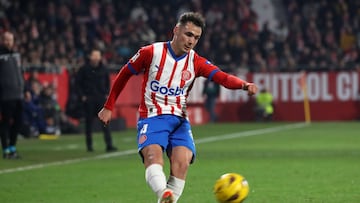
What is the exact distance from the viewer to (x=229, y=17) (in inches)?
1454

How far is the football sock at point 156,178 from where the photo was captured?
334 inches

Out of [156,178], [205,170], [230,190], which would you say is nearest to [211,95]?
[205,170]

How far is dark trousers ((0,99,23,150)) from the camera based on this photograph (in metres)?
17.1

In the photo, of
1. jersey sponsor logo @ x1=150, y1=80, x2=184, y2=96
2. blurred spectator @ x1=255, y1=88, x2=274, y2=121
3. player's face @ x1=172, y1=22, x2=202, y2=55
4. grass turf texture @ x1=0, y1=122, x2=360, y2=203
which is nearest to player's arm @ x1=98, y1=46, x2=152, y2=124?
jersey sponsor logo @ x1=150, y1=80, x2=184, y2=96

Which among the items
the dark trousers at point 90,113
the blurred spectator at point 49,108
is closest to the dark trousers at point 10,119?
the dark trousers at point 90,113

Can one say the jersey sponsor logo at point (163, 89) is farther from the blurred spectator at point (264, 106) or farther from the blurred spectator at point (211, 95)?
the blurred spectator at point (264, 106)

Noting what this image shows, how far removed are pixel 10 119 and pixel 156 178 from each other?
9.21 meters

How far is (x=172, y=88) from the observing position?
9.18m

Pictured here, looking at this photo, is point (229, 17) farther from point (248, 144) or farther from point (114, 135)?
point (248, 144)

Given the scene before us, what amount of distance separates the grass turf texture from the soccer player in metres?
1.59

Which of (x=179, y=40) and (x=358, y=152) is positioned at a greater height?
(x=179, y=40)

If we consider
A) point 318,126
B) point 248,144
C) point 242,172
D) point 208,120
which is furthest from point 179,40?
Result: point 208,120

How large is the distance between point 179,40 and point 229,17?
91.9 ft

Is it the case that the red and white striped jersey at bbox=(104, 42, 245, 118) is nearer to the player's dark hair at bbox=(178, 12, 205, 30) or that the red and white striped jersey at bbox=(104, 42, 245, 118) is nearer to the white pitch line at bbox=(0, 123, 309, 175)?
the player's dark hair at bbox=(178, 12, 205, 30)
